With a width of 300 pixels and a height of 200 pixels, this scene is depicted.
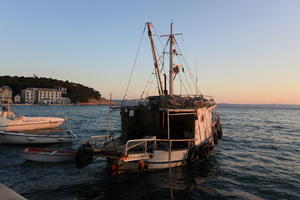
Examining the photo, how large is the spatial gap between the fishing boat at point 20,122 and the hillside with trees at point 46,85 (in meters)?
A: 150

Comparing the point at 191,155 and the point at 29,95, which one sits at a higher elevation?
the point at 29,95

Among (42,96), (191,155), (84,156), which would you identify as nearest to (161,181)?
(191,155)

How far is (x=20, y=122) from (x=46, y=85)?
166m

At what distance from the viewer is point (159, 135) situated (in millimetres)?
15719

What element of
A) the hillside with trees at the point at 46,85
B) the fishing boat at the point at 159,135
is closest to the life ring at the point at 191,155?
the fishing boat at the point at 159,135

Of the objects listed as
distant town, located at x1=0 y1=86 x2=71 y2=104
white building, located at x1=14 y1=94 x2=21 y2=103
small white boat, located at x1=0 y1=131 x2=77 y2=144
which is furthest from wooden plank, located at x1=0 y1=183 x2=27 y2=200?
white building, located at x1=14 y1=94 x2=21 y2=103

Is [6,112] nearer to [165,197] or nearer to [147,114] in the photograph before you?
[147,114]

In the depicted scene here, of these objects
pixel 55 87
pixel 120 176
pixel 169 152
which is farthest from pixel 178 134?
pixel 55 87

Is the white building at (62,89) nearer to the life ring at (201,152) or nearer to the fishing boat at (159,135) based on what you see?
the fishing boat at (159,135)

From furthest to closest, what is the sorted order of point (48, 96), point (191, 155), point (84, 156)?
point (48, 96)
point (191, 155)
point (84, 156)

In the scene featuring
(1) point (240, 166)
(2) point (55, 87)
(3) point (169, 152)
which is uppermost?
(2) point (55, 87)

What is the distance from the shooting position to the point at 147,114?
16266 mm

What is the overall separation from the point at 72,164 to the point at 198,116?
33.6 ft

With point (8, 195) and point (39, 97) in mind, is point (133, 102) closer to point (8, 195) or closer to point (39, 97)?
point (8, 195)
